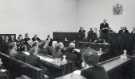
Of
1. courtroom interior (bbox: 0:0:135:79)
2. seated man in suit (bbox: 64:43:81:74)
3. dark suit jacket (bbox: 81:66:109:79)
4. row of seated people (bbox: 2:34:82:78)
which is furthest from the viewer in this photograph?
seated man in suit (bbox: 64:43:81:74)

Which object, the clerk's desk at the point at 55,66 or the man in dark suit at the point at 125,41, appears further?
the man in dark suit at the point at 125,41

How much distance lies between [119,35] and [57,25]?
22.3 ft

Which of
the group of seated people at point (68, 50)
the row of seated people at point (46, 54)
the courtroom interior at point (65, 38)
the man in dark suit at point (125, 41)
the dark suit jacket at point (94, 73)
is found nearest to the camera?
the dark suit jacket at point (94, 73)

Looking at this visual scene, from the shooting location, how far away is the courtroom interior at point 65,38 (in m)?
4.31

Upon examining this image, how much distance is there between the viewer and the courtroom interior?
170 inches

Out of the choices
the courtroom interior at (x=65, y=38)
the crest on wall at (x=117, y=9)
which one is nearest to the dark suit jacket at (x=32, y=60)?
the courtroom interior at (x=65, y=38)

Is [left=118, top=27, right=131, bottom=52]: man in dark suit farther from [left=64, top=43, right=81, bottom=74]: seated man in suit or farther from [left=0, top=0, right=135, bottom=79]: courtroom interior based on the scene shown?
[left=64, top=43, right=81, bottom=74]: seated man in suit

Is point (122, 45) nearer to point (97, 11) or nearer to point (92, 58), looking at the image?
point (92, 58)

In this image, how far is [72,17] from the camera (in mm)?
15352

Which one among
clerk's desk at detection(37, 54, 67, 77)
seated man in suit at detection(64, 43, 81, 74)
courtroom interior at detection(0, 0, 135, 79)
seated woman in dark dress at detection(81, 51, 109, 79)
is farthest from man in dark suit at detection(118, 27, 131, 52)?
seated woman in dark dress at detection(81, 51, 109, 79)

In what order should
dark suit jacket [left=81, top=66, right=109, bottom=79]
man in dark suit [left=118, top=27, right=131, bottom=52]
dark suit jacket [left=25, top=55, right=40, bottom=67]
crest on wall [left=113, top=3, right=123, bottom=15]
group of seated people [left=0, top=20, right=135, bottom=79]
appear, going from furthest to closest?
1. crest on wall [left=113, top=3, right=123, bottom=15]
2. man in dark suit [left=118, top=27, right=131, bottom=52]
3. dark suit jacket [left=25, top=55, right=40, bottom=67]
4. group of seated people [left=0, top=20, right=135, bottom=79]
5. dark suit jacket [left=81, top=66, right=109, bottom=79]

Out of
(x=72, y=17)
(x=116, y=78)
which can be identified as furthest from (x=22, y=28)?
(x=116, y=78)

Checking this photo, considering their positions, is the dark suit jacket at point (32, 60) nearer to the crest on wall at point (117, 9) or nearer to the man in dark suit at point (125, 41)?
the man in dark suit at point (125, 41)

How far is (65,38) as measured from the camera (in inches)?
431
